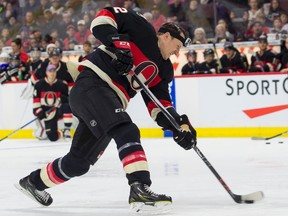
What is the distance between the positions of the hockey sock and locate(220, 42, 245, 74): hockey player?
645 centimetres

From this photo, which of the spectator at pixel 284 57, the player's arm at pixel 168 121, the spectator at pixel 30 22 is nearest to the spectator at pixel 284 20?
the spectator at pixel 284 57

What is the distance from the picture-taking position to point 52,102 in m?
11.1

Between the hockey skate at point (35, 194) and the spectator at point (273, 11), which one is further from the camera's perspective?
the spectator at point (273, 11)

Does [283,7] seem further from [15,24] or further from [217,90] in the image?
[15,24]

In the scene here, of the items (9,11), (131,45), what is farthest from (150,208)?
(9,11)

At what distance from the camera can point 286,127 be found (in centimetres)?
991

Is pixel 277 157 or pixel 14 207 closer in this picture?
pixel 14 207

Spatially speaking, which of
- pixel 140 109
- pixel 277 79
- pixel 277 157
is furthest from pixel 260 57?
pixel 277 157

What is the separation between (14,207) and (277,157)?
3316 millimetres

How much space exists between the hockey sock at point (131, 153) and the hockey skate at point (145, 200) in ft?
0.15

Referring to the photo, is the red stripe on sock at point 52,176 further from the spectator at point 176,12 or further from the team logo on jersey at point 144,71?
the spectator at point 176,12

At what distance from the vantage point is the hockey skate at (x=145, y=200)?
4316 millimetres

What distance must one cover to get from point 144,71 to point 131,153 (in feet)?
1.65

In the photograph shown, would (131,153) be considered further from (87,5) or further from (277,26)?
(87,5)
